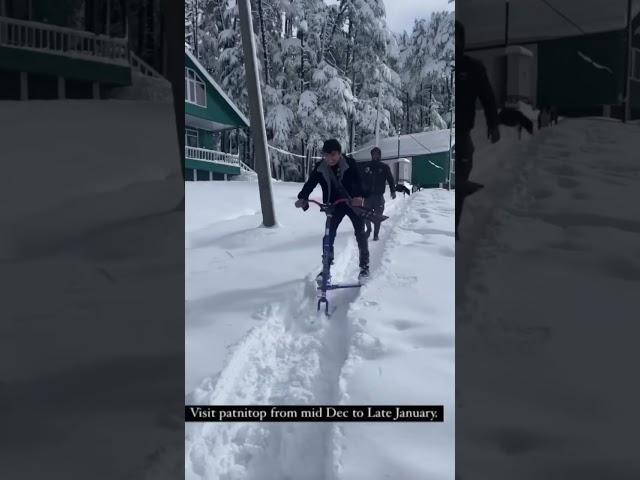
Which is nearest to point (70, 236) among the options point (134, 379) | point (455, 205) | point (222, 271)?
point (134, 379)

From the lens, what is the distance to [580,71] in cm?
191

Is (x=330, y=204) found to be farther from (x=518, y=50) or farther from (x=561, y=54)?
(x=561, y=54)

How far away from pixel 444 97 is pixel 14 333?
2.63m

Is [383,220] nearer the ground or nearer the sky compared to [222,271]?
nearer the sky

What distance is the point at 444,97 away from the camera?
2.37m

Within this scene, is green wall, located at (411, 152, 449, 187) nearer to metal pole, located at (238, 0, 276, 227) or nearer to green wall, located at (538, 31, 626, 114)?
green wall, located at (538, 31, 626, 114)

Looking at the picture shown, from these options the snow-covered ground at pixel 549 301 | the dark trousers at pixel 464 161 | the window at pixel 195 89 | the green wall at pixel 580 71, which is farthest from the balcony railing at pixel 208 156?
the green wall at pixel 580 71

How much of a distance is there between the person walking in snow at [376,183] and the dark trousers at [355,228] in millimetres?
62

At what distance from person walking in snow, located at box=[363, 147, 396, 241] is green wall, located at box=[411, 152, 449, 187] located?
0.81 ft

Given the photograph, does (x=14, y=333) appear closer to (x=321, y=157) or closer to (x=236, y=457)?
(x=236, y=457)

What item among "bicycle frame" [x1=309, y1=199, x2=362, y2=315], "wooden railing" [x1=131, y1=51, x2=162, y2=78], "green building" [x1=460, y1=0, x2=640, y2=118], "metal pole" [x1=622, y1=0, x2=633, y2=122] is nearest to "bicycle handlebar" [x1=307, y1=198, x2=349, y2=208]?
"bicycle frame" [x1=309, y1=199, x2=362, y2=315]

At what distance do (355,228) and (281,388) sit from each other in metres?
1.33

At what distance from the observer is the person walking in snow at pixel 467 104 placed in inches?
71.4

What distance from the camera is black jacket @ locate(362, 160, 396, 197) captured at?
2677mm
